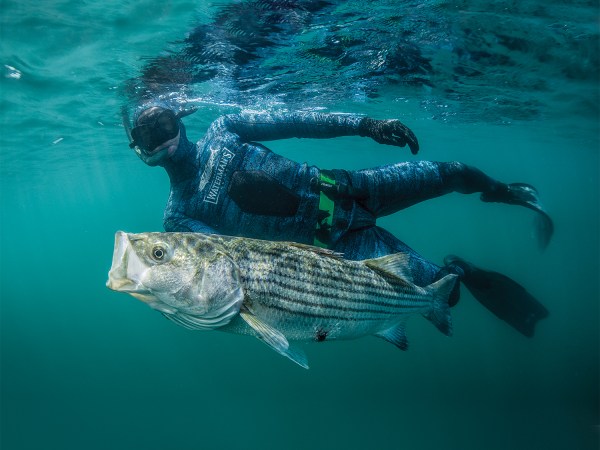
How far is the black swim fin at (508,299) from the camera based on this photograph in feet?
17.3

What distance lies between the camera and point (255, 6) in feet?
22.7

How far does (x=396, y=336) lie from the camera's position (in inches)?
127

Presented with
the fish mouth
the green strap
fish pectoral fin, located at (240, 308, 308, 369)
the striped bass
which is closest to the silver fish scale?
the striped bass

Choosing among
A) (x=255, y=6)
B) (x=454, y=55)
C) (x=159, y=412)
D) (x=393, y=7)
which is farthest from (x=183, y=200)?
(x=159, y=412)

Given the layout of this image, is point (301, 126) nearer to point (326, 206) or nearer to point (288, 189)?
point (288, 189)

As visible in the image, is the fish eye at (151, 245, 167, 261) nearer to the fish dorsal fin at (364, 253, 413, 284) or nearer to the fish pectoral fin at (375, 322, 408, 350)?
the fish dorsal fin at (364, 253, 413, 284)

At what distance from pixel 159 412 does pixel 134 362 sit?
630 centimetres

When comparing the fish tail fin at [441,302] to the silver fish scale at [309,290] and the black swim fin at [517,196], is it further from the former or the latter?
the black swim fin at [517,196]

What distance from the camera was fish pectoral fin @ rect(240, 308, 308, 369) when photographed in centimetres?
199

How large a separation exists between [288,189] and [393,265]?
1.76 metres

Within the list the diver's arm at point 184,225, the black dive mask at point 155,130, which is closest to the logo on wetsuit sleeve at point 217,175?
the diver's arm at point 184,225

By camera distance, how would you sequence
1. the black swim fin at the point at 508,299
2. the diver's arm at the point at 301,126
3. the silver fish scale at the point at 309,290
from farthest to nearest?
the black swim fin at the point at 508,299 → the diver's arm at the point at 301,126 → the silver fish scale at the point at 309,290

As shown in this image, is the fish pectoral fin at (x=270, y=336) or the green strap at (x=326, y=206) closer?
the fish pectoral fin at (x=270, y=336)

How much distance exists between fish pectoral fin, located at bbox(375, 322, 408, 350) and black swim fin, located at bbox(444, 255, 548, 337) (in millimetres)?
2420
